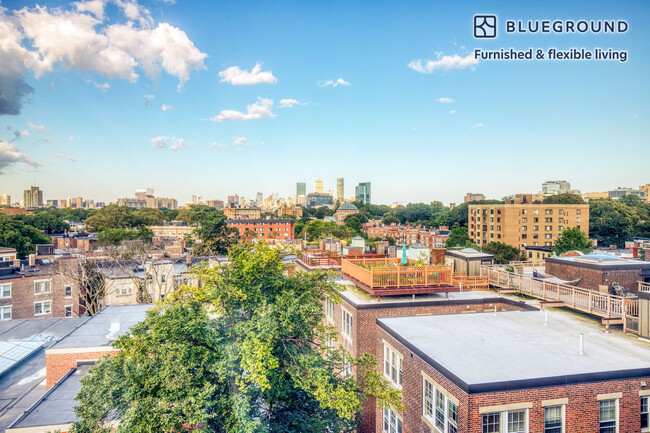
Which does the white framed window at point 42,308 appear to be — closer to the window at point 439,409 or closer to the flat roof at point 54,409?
the flat roof at point 54,409

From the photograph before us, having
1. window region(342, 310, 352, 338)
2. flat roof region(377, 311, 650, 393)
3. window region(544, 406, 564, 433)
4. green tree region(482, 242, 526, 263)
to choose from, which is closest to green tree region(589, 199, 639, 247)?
green tree region(482, 242, 526, 263)

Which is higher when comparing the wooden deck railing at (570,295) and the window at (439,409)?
the wooden deck railing at (570,295)

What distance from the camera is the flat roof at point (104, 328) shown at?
63.4 feet

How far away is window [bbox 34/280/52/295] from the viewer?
36062mm

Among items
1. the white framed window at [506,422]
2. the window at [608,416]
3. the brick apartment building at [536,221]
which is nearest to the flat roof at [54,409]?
the white framed window at [506,422]

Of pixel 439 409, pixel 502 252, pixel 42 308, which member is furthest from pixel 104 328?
Answer: pixel 502 252

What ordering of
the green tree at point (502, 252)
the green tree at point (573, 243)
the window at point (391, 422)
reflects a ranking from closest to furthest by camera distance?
1. the window at point (391, 422)
2. the green tree at point (573, 243)
3. the green tree at point (502, 252)

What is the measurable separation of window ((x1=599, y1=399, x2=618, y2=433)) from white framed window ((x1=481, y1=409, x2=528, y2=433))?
2142mm

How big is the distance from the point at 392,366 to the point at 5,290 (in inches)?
1522

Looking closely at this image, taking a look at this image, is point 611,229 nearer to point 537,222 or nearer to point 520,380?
point 537,222

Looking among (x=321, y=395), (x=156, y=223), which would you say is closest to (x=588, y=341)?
(x=321, y=395)

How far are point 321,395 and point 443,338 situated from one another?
17.8 feet

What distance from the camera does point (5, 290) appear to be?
34688mm

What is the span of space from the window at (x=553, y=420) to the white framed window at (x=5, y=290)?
143 ft
